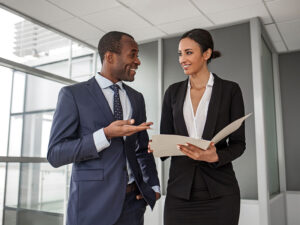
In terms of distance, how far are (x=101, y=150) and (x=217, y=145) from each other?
1.81 ft

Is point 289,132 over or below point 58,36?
below

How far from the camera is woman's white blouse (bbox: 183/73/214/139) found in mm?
1524

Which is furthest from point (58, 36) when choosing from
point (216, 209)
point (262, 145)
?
point (216, 209)

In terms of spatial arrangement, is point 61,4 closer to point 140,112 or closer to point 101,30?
point 101,30

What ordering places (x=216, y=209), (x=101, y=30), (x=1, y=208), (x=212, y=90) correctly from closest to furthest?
(x=216, y=209) → (x=212, y=90) → (x=1, y=208) → (x=101, y=30)

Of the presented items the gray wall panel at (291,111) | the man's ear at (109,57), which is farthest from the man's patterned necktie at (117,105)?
the gray wall panel at (291,111)

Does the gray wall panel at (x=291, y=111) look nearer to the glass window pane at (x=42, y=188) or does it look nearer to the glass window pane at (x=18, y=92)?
the glass window pane at (x=42, y=188)

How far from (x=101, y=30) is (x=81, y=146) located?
324 centimetres

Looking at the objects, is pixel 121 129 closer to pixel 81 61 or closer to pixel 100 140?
pixel 100 140

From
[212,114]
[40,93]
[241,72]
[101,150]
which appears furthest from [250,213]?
[40,93]

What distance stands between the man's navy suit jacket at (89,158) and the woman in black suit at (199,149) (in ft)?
0.62

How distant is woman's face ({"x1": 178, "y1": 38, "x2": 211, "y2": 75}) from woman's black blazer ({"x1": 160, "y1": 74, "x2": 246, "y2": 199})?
106mm

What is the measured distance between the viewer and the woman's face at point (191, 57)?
1.60 meters

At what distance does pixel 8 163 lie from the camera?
11.4 feet
